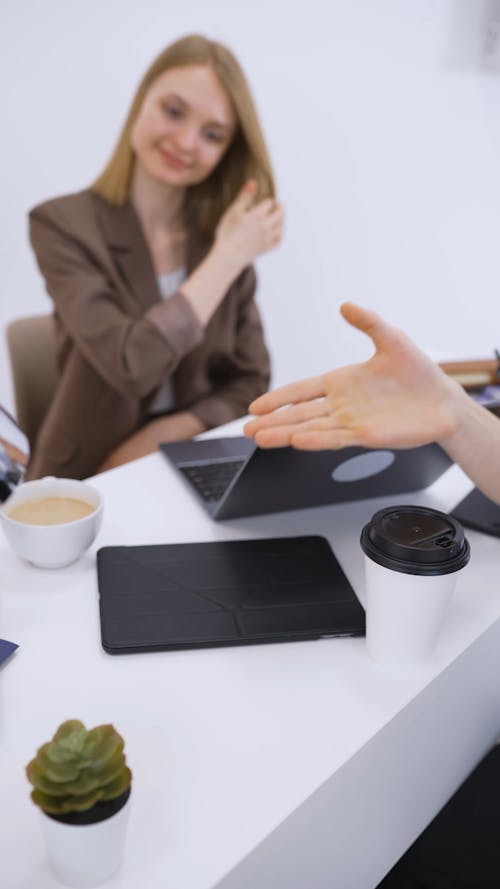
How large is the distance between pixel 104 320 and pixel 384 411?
0.84m

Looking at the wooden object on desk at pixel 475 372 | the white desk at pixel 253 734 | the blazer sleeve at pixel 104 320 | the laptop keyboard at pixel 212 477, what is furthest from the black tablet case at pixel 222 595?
the blazer sleeve at pixel 104 320

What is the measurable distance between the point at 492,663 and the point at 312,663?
0.69 ft

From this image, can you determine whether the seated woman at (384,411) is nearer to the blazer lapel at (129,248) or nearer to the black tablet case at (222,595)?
the black tablet case at (222,595)

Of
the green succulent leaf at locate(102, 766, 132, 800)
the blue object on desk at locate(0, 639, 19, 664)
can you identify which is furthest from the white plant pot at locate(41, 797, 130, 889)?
the blue object on desk at locate(0, 639, 19, 664)

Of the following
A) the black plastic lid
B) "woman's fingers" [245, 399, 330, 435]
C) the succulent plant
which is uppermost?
"woman's fingers" [245, 399, 330, 435]

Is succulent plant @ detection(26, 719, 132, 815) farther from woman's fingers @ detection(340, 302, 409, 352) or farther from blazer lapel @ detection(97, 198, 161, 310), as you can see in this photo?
blazer lapel @ detection(97, 198, 161, 310)

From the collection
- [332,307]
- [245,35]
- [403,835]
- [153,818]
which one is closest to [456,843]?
[403,835]

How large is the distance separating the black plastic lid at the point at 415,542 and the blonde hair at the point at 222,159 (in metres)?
1.16

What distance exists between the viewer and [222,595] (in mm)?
707

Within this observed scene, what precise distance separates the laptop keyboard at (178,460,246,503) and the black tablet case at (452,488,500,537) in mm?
259

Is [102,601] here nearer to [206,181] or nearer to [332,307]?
[206,181]

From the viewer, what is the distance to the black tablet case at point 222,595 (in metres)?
0.65

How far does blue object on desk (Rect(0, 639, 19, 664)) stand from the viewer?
2.03 ft

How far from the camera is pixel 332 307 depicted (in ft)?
8.34
